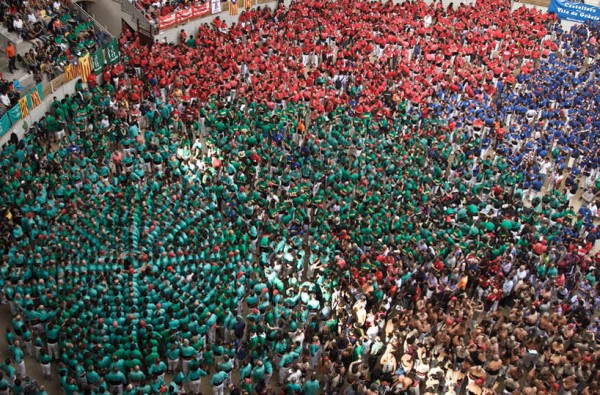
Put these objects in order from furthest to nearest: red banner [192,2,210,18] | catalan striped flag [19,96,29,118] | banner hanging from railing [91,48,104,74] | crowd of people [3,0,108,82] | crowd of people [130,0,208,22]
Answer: red banner [192,2,210,18] → crowd of people [130,0,208,22] → banner hanging from railing [91,48,104,74] → crowd of people [3,0,108,82] → catalan striped flag [19,96,29,118]

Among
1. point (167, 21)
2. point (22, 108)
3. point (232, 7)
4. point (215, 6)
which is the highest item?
point (215, 6)

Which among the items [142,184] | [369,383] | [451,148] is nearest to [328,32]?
[451,148]

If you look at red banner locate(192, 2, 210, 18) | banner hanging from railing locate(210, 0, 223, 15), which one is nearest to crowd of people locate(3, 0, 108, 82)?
red banner locate(192, 2, 210, 18)

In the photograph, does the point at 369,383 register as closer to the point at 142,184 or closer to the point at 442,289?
the point at 442,289

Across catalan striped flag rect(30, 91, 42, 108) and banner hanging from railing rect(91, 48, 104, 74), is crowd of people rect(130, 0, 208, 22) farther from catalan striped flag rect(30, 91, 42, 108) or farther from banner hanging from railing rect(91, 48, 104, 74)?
catalan striped flag rect(30, 91, 42, 108)

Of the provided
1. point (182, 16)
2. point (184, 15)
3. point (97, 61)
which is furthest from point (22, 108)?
point (184, 15)

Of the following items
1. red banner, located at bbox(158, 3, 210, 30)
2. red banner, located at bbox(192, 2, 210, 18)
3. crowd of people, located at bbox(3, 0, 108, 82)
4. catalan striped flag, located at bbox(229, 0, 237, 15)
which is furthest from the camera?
catalan striped flag, located at bbox(229, 0, 237, 15)

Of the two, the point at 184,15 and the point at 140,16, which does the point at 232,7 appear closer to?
the point at 184,15
